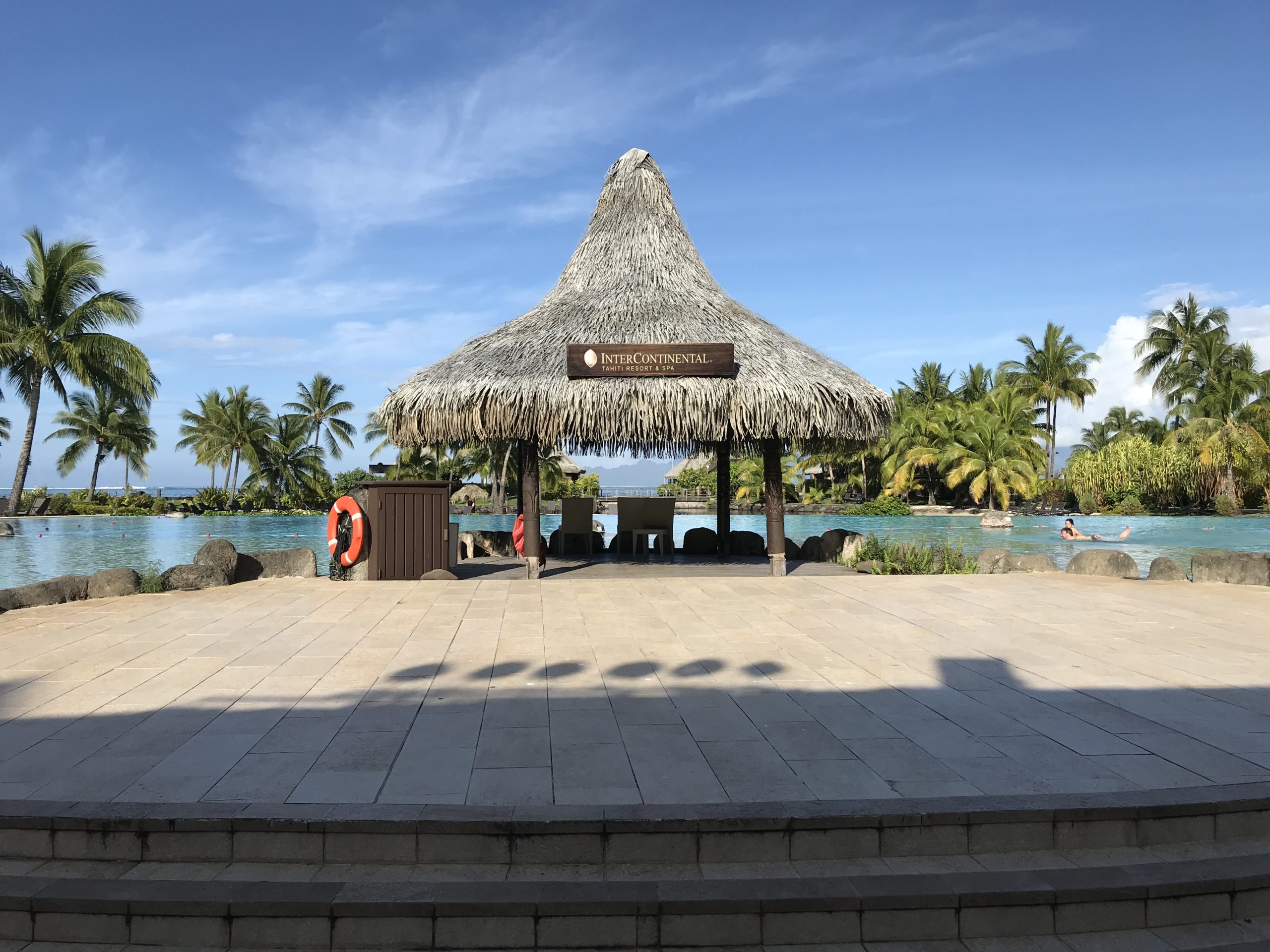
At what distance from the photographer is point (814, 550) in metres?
12.0

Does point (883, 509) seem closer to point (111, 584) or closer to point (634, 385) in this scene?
point (634, 385)

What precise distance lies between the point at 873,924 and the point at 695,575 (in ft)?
23.8

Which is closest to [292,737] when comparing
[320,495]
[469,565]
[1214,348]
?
[469,565]

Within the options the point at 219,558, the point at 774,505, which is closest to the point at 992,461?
the point at 774,505

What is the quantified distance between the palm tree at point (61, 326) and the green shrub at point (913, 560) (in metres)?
23.9

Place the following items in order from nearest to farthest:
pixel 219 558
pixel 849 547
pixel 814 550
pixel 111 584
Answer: pixel 111 584 < pixel 219 558 < pixel 849 547 < pixel 814 550

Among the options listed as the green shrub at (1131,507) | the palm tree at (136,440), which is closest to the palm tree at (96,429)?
the palm tree at (136,440)

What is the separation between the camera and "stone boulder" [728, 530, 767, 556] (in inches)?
500

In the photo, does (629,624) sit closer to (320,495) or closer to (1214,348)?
(320,495)

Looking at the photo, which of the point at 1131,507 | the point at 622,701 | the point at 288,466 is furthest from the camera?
the point at 288,466

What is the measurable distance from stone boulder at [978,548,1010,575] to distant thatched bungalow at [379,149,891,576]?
8.00 feet

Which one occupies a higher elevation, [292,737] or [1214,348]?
[1214,348]

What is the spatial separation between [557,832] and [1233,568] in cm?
965

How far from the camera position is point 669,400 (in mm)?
9156
